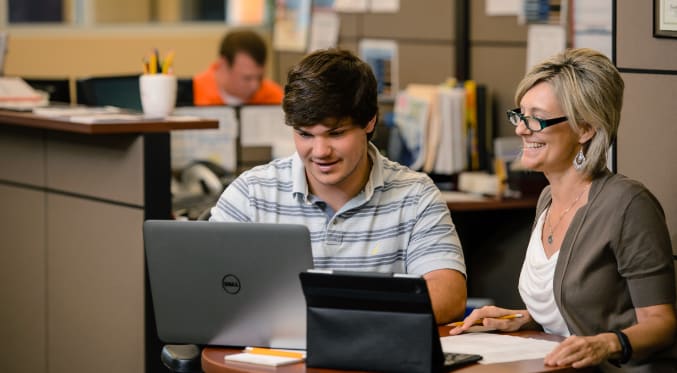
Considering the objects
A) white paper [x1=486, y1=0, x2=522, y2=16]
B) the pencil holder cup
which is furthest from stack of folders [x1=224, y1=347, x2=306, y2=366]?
white paper [x1=486, y1=0, x2=522, y2=16]

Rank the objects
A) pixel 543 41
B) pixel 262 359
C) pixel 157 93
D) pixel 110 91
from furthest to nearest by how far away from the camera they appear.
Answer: pixel 543 41, pixel 110 91, pixel 157 93, pixel 262 359

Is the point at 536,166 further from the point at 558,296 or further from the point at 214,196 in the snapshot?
the point at 214,196

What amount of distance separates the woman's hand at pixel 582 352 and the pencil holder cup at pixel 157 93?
1.78m

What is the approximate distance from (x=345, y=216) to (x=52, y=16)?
521 cm

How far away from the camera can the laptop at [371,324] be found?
1.99 metres

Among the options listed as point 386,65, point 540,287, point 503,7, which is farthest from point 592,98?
point 386,65

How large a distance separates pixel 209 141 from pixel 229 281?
2.79m

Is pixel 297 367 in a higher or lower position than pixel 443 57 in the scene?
lower

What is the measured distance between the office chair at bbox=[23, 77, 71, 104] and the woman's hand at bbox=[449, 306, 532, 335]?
9.69 ft

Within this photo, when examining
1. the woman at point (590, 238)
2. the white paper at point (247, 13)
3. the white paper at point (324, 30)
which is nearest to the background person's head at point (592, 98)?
the woman at point (590, 238)

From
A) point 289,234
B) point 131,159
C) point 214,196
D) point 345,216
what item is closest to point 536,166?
point 345,216

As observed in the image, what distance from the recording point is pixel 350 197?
2.56 meters

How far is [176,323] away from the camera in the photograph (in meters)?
2.25

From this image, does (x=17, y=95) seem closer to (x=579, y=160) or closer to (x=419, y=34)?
(x=419, y=34)
